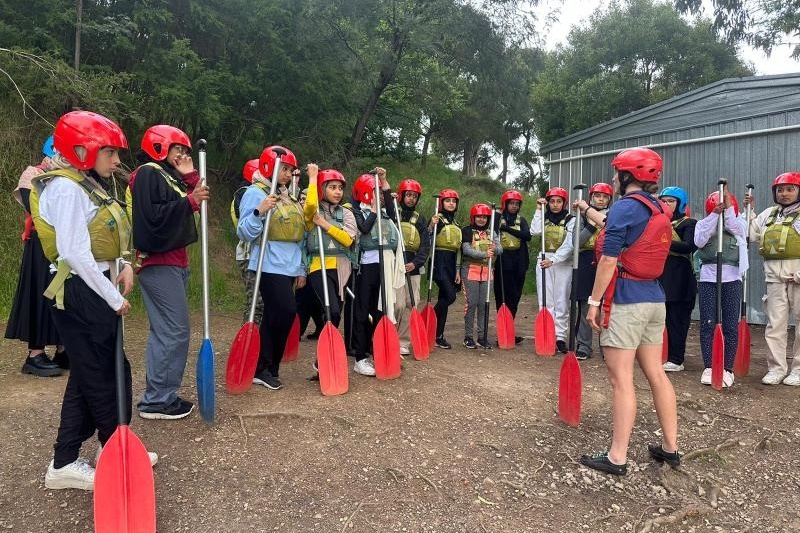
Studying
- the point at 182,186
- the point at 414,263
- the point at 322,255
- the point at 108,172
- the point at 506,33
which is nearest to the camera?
the point at 108,172

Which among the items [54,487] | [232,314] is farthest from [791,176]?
[232,314]

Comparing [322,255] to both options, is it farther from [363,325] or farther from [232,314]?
[232,314]

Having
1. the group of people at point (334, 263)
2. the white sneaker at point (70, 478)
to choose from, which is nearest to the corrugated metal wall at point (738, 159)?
the group of people at point (334, 263)

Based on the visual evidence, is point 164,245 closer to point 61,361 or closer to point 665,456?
point 61,361

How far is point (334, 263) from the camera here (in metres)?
5.24

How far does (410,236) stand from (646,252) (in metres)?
3.21

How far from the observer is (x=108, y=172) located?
3.05m

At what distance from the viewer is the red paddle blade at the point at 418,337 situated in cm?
616

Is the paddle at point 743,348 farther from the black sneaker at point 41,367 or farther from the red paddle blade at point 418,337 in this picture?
the black sneaker at point 41,367

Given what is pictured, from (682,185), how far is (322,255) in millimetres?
7176

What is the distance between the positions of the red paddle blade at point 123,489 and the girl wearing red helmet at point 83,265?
0.47 feet

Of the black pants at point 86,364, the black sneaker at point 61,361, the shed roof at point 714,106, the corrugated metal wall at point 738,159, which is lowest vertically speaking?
the black sneaker at point 61,361

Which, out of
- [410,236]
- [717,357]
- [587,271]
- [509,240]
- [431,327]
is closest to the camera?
[717,357]

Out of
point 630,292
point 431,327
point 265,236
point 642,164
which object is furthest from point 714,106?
point 265,236
